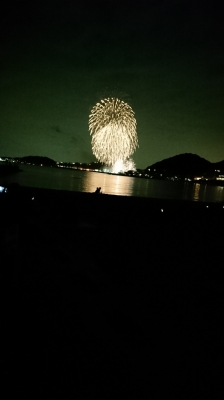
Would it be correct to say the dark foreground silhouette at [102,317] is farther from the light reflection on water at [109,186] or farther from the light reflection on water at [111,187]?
the light reflection on water at [109,186]

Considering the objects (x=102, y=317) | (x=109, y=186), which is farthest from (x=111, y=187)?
(x=102, y=317)

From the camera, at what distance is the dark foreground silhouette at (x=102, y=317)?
10.7ft

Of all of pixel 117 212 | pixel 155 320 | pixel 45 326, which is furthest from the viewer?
pixel 117 212

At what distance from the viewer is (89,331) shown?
409cm

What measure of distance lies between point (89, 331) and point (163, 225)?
908 cm

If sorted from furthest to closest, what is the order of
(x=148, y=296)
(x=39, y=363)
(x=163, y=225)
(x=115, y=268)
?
(x=163, y=225) < (x=115, y=268) < (x=148, y=296) < (x=39, y=363)

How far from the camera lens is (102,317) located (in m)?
4.49

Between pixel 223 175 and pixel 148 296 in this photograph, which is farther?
pixel 223 175

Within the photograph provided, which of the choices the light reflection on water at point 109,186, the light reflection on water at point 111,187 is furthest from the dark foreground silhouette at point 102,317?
the light reflection on water at point 109,186

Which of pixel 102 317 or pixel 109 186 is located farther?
pixel 109 186

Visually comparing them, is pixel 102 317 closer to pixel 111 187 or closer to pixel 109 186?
pixel 111 187

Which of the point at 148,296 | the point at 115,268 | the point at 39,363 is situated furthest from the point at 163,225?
the point at 39,363

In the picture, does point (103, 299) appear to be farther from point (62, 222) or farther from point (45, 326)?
point (62, 222)

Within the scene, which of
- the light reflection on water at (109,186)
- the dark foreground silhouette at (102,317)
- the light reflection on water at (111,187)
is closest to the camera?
the dark foreground silhouette at (102,317)
